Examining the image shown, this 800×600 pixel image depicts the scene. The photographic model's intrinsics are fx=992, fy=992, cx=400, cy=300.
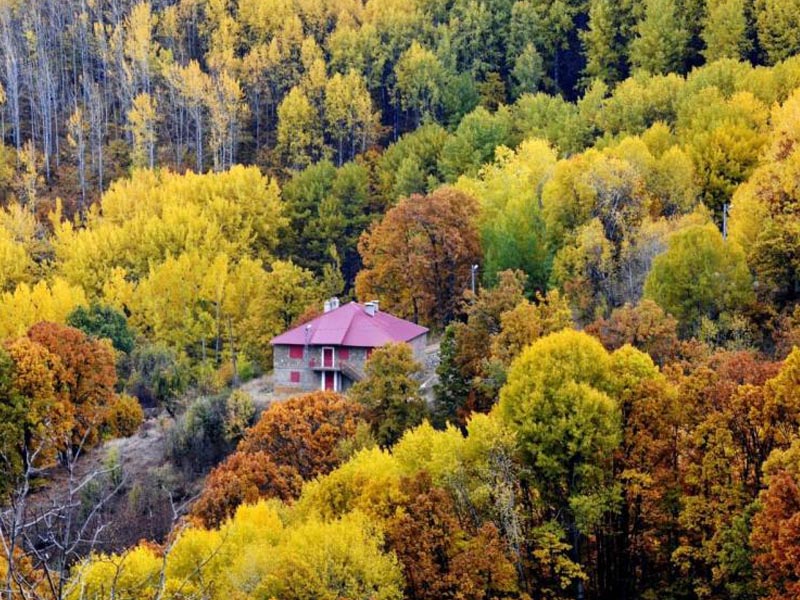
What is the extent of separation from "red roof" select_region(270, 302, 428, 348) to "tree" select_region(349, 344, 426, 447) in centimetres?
997

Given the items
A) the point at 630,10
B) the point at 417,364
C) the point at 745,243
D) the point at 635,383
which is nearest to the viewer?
the point at 635,383

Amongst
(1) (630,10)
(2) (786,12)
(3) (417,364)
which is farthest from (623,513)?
(1) (630,10)

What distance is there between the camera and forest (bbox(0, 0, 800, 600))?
96.6 feet

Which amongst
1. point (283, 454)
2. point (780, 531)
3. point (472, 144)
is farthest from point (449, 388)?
point (472, 144)

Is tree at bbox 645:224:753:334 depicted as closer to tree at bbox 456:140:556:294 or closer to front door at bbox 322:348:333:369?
tree at bbox 456:140:556:294

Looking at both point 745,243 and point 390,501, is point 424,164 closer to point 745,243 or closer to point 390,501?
point 745,243

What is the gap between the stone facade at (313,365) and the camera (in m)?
52.9

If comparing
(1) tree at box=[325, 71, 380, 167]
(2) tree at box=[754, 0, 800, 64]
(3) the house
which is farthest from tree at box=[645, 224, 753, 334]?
(1) tree at box=[325, 71, 380, 167]

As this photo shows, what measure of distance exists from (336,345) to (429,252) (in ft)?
28.7

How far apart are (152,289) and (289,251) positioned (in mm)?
11982

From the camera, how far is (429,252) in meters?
57.7

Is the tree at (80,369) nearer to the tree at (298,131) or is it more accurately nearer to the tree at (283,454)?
the tree at (283,454)

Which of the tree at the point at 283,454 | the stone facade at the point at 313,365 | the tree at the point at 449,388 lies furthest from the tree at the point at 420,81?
the tree at the point at 283,454

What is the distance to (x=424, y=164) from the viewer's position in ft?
269
